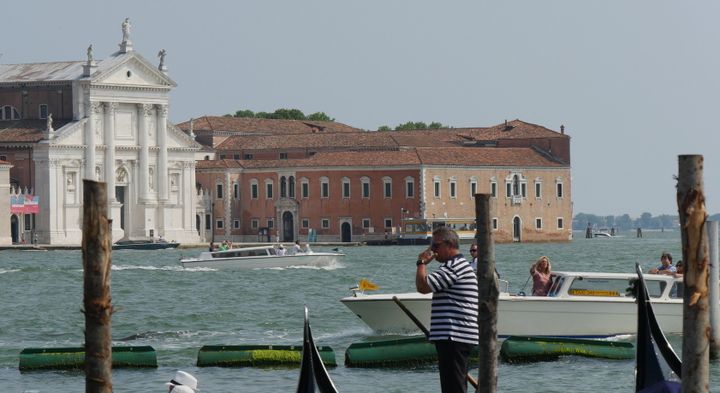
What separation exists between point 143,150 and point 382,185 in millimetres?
9752

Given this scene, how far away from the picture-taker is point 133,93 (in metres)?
66.1

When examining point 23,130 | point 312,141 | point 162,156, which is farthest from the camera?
point 312,141

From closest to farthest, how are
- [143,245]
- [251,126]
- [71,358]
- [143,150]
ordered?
[71,358] → [143,245] → [143,150] → [251,126]

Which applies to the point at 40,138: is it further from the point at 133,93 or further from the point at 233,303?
the point at 233,303

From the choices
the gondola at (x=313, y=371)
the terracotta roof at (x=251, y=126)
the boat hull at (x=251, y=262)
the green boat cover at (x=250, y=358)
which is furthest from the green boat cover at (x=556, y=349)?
the terracotta roof at (x=251, y=126)

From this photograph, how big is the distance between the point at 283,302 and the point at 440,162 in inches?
1656

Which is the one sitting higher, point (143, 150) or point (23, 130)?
point (23, 130)

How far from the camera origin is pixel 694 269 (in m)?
9.87

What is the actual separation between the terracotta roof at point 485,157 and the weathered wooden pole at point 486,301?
5872 centimetres

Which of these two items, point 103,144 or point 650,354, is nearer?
point 650,354

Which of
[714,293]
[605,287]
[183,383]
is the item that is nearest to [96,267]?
[183,383]

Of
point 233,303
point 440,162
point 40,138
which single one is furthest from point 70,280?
point 440,162

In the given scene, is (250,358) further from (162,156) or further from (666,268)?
(162,156)

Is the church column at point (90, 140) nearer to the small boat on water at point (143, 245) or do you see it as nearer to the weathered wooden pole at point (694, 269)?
the small boat on water at point (143, 245)
